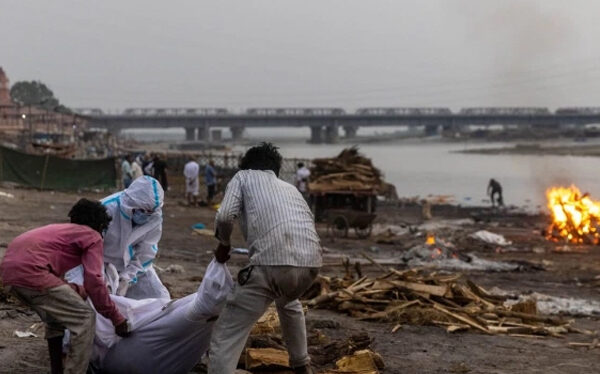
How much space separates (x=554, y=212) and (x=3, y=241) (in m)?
15.9

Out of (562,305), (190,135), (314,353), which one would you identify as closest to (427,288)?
(562,305)

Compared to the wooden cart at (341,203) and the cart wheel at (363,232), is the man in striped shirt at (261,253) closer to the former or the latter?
the cart wheel at (363,232)

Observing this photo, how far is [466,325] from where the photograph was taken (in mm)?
10133

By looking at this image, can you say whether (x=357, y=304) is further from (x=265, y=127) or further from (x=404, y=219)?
(x=265, y=127)

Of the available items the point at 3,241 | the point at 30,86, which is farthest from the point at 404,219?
the point at 30,86

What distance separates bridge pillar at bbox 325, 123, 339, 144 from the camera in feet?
406

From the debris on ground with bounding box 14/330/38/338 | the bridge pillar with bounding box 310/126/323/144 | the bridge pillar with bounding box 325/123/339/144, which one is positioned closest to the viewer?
the debris on ground with bounding box 14/330/38/338

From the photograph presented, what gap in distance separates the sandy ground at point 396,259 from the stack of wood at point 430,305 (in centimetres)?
20

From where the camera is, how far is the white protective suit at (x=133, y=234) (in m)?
7.08

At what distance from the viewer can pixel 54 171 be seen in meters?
33.0

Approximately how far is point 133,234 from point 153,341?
1047 millimetres

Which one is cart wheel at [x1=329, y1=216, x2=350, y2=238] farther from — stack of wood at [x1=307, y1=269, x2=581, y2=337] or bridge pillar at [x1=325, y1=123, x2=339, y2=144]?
bridge pillar at [x1=325, y1=123, x2=339, y2=144]

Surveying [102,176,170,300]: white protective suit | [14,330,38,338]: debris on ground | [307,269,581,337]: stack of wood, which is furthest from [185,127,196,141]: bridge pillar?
[102,176,170,300]: white protective suit

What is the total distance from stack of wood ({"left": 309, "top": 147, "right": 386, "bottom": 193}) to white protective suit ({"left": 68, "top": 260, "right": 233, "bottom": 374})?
18.7 metres
